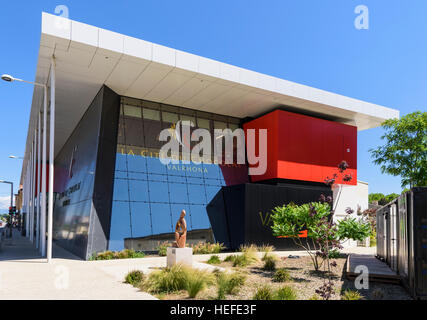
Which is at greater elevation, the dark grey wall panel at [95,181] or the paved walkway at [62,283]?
the dark grey wall panel at [95,181]

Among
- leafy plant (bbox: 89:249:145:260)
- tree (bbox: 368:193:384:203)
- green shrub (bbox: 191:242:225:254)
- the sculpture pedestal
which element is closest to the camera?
the sculpture pedestal

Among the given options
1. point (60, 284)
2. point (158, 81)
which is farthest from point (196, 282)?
point (158, 81)

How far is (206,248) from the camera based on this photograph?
1969 centimetres

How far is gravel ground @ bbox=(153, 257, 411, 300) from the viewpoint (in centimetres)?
841

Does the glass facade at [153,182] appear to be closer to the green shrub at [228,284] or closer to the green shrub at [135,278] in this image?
the green shrub at [135,278]

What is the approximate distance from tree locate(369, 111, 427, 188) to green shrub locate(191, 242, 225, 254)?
11489mm

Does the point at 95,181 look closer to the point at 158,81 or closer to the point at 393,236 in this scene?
the point at 158,81

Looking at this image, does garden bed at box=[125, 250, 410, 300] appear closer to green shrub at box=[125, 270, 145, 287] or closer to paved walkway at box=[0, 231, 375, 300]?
green shrub at box=[125, 270, 145, 287]

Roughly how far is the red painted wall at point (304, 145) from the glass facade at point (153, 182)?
330 cm

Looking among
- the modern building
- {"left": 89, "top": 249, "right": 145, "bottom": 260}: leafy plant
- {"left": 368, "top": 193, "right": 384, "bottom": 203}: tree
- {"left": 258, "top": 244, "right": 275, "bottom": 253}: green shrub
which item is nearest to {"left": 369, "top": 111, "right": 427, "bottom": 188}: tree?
the modern building

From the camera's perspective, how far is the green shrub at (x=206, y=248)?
63.2 ft

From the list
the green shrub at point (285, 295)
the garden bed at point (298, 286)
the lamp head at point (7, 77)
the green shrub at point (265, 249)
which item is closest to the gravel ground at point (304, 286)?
the garden bed at point (298, 286)

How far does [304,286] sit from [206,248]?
1044 centimetres
